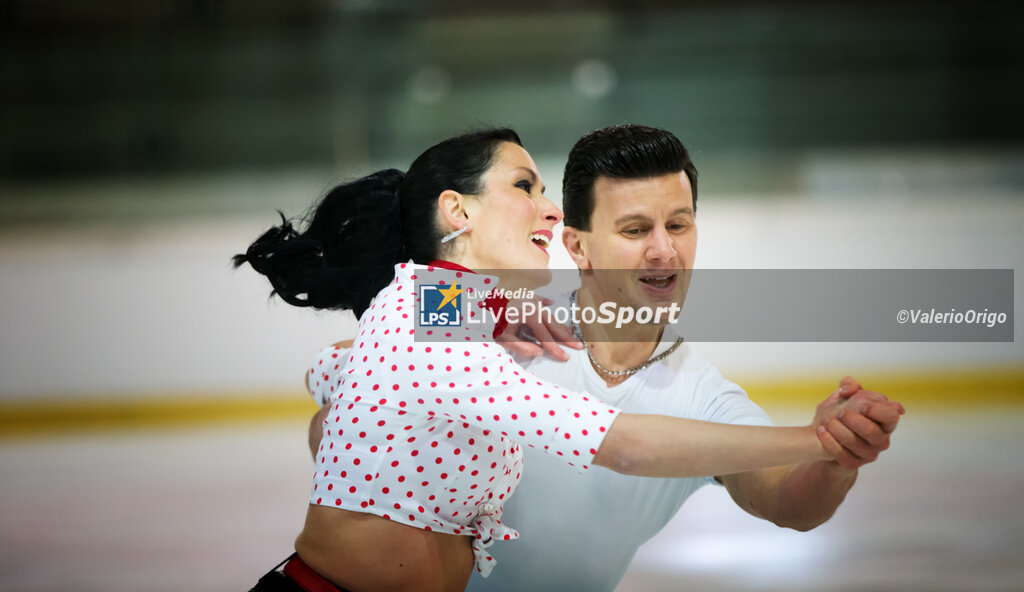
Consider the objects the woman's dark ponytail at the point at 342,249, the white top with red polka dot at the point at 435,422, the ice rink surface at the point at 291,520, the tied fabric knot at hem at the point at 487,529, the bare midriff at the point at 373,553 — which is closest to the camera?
the white top with red polka dot at the point at 435,422

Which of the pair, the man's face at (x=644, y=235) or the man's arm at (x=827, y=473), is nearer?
the man's arm at (x=827, y=473)

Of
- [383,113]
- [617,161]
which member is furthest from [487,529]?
[383,113]

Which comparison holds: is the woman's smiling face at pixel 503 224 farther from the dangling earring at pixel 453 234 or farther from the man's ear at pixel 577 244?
the man's ear at pixel 577 244

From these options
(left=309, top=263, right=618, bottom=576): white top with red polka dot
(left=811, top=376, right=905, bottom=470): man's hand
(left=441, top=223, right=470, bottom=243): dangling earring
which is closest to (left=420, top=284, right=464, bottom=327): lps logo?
(left=309, top=263, right=618, bottom=576): white top with red polka dot

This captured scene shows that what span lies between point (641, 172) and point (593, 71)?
5.07m

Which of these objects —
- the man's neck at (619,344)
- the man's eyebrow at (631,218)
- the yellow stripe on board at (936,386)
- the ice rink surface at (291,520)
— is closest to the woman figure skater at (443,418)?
the man's eyebrow at (631,218)

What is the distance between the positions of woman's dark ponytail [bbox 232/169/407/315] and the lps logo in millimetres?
245

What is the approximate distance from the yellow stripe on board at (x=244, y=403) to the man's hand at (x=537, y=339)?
3.41 metres

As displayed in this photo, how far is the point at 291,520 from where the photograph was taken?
3.67m

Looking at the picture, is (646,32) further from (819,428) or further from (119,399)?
(819,428)

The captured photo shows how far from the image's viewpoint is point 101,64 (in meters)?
7.02

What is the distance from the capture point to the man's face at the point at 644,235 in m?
1.99

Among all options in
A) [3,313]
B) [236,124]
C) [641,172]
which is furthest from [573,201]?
[236,124]

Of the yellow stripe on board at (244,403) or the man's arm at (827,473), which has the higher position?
the yellow stripe on board at (244,403)
